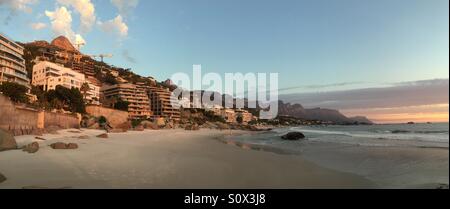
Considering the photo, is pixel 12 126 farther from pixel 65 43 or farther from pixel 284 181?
pixel 65 43

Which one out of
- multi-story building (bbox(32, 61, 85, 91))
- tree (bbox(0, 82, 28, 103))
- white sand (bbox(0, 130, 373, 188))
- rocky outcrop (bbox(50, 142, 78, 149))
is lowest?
white sand (bbox(0, 130, 373, 188))

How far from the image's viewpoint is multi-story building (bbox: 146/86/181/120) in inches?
5034

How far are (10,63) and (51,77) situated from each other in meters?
19.4

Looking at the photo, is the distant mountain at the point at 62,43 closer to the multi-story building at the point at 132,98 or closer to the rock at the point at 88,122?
the multi-story building at the point at 132,98

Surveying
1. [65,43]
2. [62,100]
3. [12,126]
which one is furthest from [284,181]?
[65,43]

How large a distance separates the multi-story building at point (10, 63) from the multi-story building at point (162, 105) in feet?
208

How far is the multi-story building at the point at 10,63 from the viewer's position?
58.0 metres

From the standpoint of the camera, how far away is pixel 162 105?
128 metres

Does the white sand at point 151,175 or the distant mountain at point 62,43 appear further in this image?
the distant mountain at point 62,43

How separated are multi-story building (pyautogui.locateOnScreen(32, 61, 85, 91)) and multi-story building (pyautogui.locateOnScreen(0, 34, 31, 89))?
479 inches

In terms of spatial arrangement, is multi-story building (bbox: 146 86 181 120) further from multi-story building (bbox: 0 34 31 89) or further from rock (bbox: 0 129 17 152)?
rock (bbox: 0 129 17 152)

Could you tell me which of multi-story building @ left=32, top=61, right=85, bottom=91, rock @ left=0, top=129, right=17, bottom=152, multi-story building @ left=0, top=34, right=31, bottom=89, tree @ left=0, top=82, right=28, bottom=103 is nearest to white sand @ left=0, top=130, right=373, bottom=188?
rock @ left=0, top=129, right=17, bottom=152

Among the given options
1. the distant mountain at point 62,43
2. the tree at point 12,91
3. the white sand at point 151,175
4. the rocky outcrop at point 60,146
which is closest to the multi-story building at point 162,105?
the tree at point 12,91

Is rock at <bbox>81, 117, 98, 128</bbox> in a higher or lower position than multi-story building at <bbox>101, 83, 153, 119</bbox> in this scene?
lower
